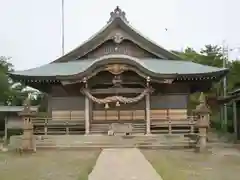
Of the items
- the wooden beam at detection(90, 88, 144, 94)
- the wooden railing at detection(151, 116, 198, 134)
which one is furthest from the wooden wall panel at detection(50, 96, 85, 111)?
the wooden railing at detection(151, 116, 198, 134)

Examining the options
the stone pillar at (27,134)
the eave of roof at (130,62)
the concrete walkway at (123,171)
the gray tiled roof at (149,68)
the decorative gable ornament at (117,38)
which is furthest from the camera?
the decorative gable ornament at (117,38)

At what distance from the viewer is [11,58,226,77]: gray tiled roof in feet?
62.6

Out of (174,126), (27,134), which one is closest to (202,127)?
(174,126)

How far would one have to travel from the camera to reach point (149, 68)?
18.5m

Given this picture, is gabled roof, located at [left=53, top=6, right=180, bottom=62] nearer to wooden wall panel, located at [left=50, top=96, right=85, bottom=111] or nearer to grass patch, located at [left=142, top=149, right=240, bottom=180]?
wooden wall panel, located at [left=50, top=96, right=85, bottom=111]

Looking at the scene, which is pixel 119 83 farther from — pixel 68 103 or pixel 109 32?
pixel 109 32

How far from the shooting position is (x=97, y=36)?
69.0ft

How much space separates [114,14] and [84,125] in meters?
7.20

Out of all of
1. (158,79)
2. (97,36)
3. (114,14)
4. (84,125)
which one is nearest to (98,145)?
(84,125)

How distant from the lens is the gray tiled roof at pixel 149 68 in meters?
19.1

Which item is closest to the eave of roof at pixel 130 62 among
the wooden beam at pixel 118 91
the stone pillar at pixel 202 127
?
the wooden beam at pixel 118 91

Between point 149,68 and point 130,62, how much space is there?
1.14 metres

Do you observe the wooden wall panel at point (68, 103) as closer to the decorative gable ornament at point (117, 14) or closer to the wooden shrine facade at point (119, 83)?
the wooden shrine facade at point (119, 83)

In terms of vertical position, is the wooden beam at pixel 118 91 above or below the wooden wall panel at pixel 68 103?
above
